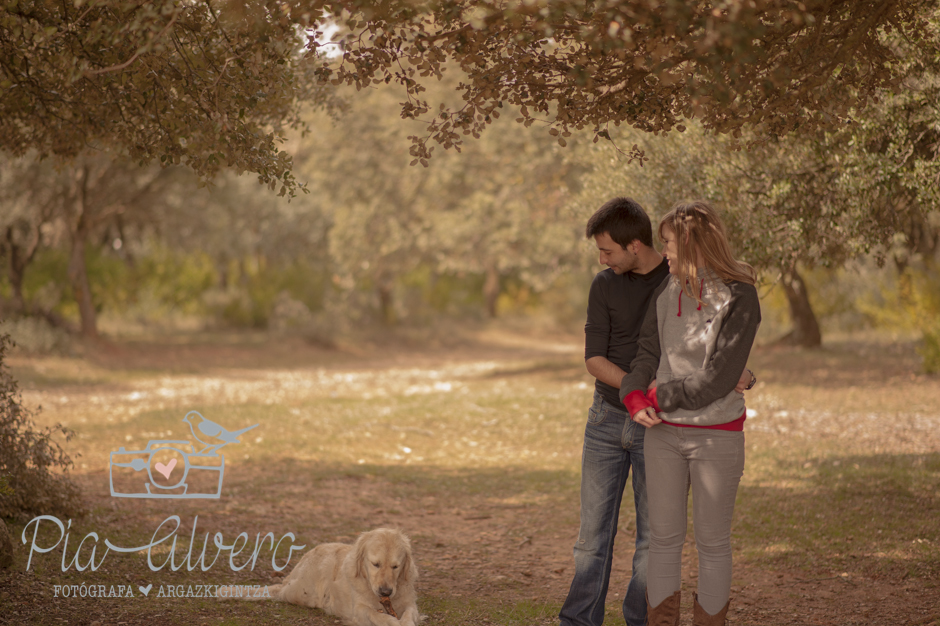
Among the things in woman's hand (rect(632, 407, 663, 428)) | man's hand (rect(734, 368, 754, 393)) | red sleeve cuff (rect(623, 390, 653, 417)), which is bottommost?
woman's hand (rect(632, 407, 663, 428))

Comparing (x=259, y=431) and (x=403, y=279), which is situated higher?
(x=403, y=279)

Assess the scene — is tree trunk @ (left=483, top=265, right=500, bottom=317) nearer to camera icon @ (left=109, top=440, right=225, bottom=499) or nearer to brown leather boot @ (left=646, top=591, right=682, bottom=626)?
camera icon @ (left=109, top=440, right=225, bottom=499)

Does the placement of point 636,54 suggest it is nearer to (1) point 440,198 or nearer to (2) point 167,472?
(2) point 167,472

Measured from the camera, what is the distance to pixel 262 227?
112 feet

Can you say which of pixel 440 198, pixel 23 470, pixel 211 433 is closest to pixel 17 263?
pixel 440 198

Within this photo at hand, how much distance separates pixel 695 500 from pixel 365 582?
193 cm

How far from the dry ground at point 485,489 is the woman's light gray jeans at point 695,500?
1299 mm

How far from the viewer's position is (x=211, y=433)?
10.5 m

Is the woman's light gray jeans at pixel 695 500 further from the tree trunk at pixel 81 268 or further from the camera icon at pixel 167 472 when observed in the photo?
the tree trunk at pixel 81 268

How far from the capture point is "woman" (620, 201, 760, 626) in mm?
3131

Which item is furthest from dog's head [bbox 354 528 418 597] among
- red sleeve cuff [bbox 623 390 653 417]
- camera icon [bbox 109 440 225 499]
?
camera icon [bbox 109 440 225 499]

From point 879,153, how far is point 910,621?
3.96 metres

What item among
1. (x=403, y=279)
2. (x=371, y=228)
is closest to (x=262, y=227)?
(x=403, y=279)

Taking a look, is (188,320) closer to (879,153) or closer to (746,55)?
(879,153)
